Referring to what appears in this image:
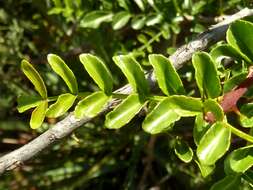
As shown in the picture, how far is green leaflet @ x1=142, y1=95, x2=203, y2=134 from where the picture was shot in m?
0.64

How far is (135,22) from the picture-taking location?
1.29 meters

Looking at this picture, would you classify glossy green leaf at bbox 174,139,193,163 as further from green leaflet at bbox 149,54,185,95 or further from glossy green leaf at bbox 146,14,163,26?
glossy green leaf at bbox 146,14,163,26

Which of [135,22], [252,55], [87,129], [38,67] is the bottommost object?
[87,129]

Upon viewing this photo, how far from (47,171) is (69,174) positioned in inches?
2.9

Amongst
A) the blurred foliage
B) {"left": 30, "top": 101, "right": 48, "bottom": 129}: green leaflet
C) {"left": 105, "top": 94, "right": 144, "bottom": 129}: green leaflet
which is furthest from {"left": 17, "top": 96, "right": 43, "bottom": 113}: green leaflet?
the blurred foliage

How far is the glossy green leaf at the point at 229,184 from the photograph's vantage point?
682 mm

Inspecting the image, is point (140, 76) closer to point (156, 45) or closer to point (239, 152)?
point (239, 152)

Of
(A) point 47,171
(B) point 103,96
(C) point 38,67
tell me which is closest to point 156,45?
(C) point 38,67

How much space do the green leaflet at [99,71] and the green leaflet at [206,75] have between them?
4.5 inches

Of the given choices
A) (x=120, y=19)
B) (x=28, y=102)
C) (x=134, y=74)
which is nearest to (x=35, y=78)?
(x=28, y=102)

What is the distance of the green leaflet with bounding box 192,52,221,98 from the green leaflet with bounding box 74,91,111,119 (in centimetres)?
12

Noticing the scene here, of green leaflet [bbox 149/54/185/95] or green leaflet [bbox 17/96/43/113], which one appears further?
green leaflet [bbox 17/96/43/113]

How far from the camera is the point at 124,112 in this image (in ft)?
2.24

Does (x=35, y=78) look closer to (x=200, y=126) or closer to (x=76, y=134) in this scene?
(x=200, y=126)
